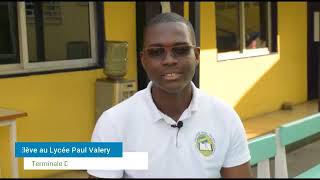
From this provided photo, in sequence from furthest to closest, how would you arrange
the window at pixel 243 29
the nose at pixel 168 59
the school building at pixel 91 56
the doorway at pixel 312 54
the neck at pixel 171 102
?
the doorway at pixel 312 54
the window at pixel 243 29
the school building at pixel 91 56
the neck at pixel 171 102
the nose at pixel 168 59

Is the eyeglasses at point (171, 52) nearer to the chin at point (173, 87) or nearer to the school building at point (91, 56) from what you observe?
the chin at point (173, 87)

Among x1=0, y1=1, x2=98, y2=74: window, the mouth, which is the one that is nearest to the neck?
the mouth

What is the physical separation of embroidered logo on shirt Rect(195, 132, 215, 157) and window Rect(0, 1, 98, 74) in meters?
3.29

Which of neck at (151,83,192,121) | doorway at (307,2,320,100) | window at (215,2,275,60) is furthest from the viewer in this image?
doorway at (307,2,320,100)

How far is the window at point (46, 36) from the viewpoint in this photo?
478 centimetres

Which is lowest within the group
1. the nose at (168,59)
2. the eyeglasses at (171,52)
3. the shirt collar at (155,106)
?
the shirt collar at (155,106)

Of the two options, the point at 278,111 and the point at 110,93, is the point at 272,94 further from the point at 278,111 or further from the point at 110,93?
the point at 110,93

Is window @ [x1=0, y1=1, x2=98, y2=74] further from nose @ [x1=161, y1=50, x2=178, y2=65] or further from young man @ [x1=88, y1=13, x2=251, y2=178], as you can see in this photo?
nose @ [x1=161, y1=50, x2=178, y2=65]

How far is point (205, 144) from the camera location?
1.68 metres

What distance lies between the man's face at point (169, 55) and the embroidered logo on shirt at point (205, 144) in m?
0.17

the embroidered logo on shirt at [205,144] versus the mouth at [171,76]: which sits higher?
the mouth at [171,76]

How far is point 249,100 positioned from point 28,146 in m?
6.13

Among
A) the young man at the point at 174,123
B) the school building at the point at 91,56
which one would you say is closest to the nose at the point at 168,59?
the young man at the point at 174,123

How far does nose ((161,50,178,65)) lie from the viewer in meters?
1.61
